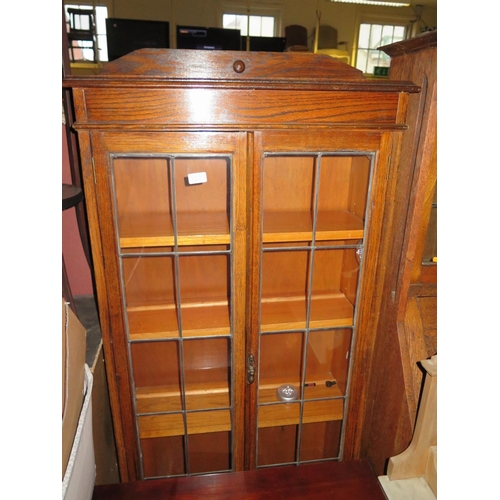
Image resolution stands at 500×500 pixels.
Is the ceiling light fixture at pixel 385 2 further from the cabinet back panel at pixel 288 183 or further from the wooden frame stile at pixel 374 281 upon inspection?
the wooden frame stile at pixel 374 281

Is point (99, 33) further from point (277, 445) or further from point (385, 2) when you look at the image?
point (277, 445)

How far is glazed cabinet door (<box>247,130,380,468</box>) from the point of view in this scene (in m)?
1.19

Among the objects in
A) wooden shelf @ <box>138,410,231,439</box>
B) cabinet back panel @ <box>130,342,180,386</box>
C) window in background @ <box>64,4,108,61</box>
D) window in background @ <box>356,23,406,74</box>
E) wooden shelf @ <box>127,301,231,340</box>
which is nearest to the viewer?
wooden shelf @ <box>127,301,231,340</box>

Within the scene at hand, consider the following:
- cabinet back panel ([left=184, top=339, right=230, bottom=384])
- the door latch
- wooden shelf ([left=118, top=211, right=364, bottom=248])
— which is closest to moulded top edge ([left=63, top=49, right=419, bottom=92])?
wooden shelf ([left=118, top=211, right=364, bottom=248])

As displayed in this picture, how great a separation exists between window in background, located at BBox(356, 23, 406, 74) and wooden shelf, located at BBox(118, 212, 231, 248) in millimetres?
5246

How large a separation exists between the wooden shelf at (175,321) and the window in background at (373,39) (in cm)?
534

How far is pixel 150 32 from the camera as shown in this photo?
4629mm

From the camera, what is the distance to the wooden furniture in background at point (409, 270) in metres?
1.07

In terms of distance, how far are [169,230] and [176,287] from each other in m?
0.22

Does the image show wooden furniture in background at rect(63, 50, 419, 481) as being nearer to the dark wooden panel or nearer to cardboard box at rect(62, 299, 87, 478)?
the dark wooden panel

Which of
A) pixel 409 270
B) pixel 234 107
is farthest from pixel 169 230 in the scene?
pixel 409 270

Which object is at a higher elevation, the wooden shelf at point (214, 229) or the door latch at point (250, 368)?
the wooden shelf at point (214, 229)

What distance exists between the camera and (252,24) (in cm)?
504

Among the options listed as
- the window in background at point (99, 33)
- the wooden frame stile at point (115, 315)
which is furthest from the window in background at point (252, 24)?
the wooden frame stile at point (115, 315)
